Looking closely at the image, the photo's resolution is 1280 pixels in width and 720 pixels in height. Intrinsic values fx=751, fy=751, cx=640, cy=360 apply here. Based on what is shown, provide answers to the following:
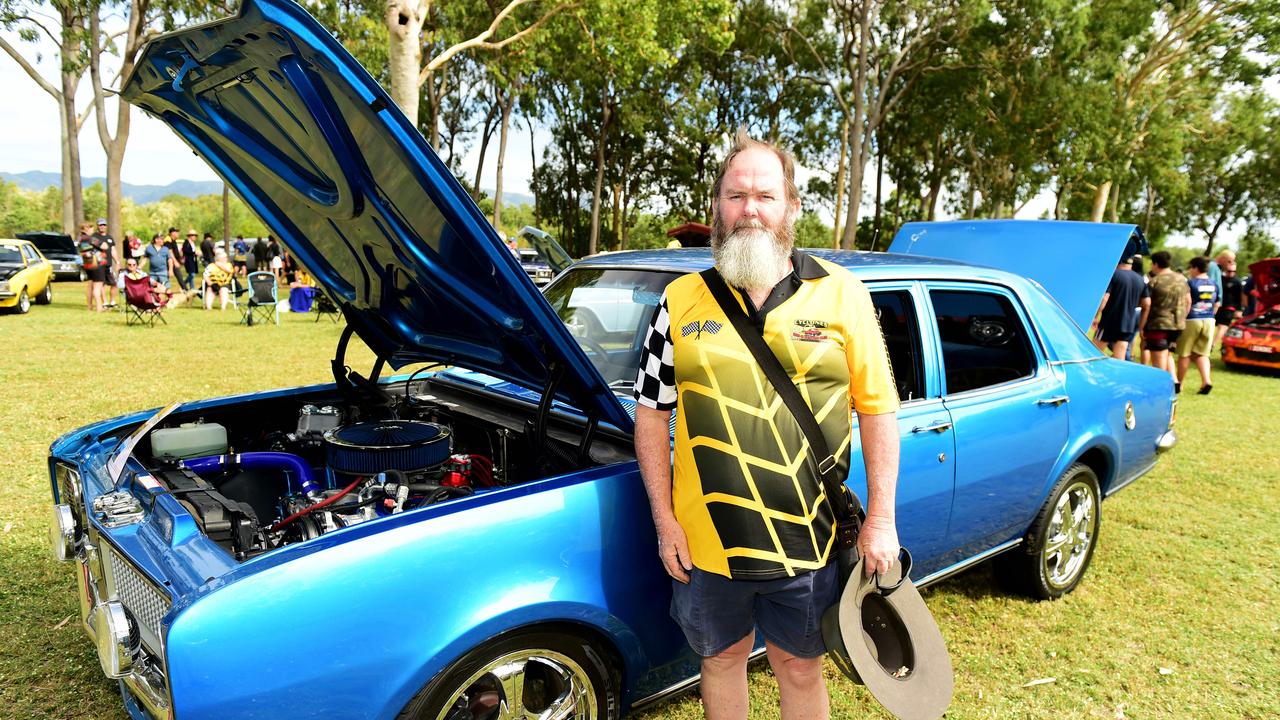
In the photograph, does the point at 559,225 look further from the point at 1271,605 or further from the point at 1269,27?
the point at 1271,605

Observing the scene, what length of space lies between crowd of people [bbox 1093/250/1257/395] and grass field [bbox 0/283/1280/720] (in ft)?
7.79

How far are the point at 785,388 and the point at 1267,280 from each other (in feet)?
50.8

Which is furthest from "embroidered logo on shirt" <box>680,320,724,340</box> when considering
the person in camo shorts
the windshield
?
the person in camo shorts

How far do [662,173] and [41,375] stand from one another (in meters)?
28.0

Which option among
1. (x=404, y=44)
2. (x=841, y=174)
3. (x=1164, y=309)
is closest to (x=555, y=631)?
(x=404, y=44)

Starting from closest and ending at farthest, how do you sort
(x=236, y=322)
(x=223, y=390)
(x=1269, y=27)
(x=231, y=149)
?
(x=231, y=149), (x=223, y=390), (x=236, y=322), (x=1269, y=27)

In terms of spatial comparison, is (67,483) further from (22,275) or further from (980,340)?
(22,275)

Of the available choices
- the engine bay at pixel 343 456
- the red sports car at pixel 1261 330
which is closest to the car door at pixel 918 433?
the engine bay at pixel 343 456

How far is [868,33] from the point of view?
20953 millimetres

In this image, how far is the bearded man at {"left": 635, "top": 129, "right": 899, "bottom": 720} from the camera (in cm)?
193

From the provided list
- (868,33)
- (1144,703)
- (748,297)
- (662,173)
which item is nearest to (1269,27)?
(868,33)

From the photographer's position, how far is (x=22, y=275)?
14.9 m

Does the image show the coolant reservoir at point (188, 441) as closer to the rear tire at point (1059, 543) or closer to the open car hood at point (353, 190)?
the open car hood at point (353, 190)

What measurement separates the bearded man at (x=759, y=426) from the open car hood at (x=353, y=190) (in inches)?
14.7
